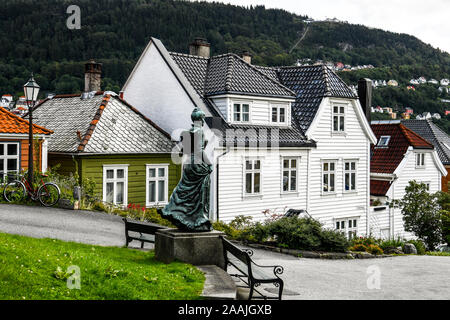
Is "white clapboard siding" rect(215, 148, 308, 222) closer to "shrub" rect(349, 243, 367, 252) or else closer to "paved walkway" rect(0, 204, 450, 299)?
"paved walkway" rect(0, 204, 450, 299)

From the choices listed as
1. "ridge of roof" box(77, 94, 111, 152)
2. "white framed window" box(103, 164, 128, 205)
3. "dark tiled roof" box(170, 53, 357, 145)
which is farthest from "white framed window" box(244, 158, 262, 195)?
"ridge of roof" box(77, 94, 111, 152)

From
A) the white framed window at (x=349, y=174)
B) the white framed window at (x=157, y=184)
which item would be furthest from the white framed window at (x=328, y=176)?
the white framed window at (x=157, y=184)

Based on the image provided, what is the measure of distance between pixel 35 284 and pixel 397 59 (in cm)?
11481

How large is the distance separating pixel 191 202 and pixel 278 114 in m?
15.4

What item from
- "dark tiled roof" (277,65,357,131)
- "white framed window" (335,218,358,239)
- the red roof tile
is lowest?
"white framed window" (335,218,358,239)

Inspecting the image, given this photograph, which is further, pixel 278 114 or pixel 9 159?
pixel 278 114

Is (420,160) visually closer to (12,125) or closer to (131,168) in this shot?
(131,168)

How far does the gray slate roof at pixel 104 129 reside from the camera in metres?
21.9

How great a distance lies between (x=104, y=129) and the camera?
22.8 m

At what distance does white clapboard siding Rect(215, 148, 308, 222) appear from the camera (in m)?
22.5

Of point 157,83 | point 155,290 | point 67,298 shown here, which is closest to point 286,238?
point 155,290

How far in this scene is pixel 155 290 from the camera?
8211 millimetres

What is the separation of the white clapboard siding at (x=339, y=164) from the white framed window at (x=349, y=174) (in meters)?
0.24

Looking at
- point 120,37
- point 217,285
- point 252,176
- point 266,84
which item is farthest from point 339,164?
point 120,37
